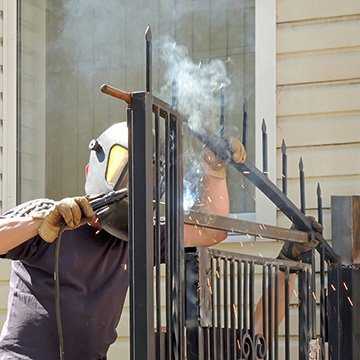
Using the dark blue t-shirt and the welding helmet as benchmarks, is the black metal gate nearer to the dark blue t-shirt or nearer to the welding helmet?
the welding helmet

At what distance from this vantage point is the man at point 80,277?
10.8ft

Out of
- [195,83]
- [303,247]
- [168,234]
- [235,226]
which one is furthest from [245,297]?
[195,83]

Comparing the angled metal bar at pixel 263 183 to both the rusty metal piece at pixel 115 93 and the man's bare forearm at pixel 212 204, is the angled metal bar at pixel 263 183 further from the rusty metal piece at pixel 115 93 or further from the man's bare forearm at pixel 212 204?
the rusty metal piece at pixel 115 93

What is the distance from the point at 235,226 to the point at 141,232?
0.69m

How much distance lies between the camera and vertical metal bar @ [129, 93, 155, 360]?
243 centimetres

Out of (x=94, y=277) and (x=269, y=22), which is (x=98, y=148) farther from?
(x=269, y=22)

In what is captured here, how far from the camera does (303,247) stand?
13.0 ft

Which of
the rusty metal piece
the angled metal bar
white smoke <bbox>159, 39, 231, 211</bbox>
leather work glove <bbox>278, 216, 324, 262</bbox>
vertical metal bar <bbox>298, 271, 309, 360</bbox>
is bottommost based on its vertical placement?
vertical metal bar <bbox>298, 271, 309, 360</bbox>

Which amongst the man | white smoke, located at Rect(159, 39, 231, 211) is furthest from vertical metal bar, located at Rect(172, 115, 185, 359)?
white smoke, located at Rect(159, 39, 231, 211)

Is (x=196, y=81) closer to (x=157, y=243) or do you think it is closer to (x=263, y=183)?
(x=263, y=183)

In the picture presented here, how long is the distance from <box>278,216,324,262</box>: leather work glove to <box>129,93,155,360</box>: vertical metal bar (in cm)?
158

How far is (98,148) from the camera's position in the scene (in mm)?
3340

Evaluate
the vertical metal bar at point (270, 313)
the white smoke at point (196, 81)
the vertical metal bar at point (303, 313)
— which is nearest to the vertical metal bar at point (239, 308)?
the vertical metal bar at point (270, 313)

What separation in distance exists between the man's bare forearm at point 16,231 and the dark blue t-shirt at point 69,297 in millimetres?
224
